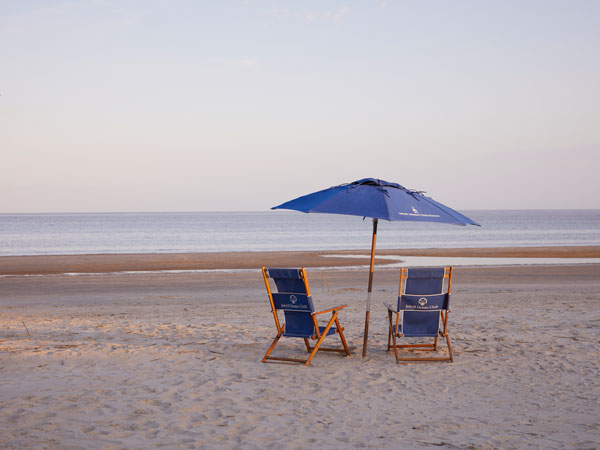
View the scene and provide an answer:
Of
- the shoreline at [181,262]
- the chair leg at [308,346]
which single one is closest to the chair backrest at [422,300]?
the chair leg at [308,346]

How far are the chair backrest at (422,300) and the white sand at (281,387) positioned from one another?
0.43m

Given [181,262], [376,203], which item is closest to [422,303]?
[376,203]

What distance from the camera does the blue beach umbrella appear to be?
5633 mm

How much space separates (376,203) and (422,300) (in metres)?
1.20

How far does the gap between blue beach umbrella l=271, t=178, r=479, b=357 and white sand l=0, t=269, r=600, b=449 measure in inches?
53.2

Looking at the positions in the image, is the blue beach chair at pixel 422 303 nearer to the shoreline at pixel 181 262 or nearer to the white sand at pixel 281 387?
the white sand at pixel 281 387

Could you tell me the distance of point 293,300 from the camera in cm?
606

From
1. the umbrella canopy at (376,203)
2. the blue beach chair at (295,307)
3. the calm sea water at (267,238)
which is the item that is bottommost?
the calm sea water at (267,238)

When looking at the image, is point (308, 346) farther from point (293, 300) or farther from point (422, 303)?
point (422, 303)

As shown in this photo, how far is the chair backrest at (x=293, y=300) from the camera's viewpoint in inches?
233

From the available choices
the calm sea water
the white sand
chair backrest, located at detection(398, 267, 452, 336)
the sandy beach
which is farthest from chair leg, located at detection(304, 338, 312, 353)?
the calm sea water

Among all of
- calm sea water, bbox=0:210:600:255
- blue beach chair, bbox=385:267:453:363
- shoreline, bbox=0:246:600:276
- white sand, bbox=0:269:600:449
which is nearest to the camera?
white sand, bbox=0:269:600:449

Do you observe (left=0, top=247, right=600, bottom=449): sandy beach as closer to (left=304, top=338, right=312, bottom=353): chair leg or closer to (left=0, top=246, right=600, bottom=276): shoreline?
(left=304, top=338, right=312, bottom=353): chair leg

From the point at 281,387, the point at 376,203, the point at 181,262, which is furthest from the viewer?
the point at 181,262
